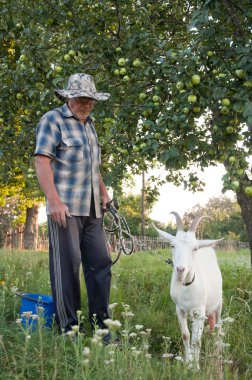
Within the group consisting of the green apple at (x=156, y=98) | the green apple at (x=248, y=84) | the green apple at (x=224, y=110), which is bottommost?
the green apple at (x=224, y=110)

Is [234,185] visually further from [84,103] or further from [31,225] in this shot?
[31,225]

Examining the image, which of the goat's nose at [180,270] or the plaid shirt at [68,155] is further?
the plaid shirt at [68,155]

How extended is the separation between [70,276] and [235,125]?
1903 mm

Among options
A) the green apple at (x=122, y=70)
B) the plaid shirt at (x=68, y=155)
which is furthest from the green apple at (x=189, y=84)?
the green apple at (x=122, y=70)

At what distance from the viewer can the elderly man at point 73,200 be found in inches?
159

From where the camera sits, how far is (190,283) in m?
4.20

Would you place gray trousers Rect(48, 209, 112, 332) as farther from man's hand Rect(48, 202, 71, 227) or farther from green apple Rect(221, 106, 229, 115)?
green apple Rect(221, 106, 229, 115)

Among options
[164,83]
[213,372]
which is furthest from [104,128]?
[213,372]

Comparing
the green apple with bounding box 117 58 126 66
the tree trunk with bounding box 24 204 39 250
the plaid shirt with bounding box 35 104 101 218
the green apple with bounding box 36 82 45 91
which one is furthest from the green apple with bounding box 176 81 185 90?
the tree trunk with bounding box 24 204 39 250

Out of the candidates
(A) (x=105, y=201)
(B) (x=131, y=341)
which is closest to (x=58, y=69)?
(A) (x=105, y=201)

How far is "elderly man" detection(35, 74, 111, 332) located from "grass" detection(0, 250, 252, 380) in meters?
0.29

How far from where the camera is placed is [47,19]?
637 centimetres

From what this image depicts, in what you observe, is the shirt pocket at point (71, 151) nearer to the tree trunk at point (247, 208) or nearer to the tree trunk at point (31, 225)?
the tree trunk at point (247, 208)

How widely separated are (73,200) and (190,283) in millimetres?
1190
